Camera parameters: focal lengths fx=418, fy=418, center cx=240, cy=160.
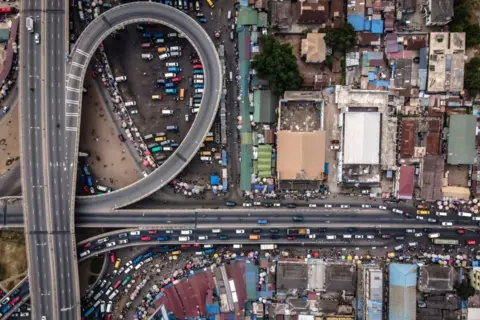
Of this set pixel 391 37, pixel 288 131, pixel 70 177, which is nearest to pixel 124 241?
pixel 70 177

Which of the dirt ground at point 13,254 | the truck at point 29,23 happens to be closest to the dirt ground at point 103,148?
the truck at point 29,23

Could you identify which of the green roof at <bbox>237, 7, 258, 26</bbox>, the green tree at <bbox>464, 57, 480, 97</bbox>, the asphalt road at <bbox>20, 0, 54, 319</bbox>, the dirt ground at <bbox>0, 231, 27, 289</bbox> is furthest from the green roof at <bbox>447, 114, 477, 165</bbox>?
the dirt ground at <bbox>0, 231, 27, 289</bbox>

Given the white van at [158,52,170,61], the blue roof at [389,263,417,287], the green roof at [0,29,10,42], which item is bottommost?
the blue roof at [389,263,417,287]

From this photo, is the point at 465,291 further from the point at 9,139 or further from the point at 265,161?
the point at 9,139

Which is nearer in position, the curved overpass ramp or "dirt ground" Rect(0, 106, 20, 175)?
the curved overpass ramp

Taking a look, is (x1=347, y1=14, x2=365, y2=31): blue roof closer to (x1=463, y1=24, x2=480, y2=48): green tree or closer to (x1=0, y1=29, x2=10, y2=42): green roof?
(x1=463, y1=24, x2=480, y2=48): green tree
